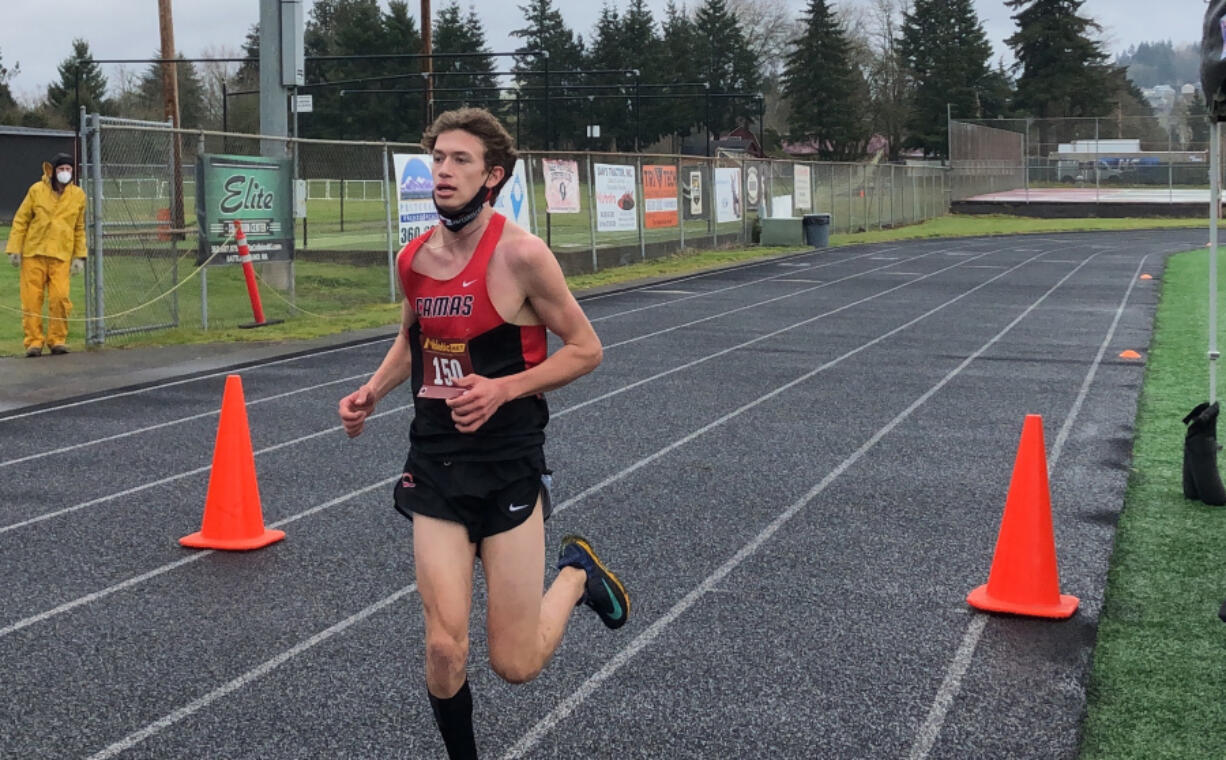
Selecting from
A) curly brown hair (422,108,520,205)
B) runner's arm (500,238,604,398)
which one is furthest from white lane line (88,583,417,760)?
curly brown hair (422,108,520,205)

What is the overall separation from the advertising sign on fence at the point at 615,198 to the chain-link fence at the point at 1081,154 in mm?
31043

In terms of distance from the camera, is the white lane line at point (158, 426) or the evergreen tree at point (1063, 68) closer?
the white lane line at point (158, 426)

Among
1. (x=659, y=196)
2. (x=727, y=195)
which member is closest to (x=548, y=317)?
(x=659, y=196)

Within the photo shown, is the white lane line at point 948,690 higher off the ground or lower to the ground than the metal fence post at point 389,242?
lower

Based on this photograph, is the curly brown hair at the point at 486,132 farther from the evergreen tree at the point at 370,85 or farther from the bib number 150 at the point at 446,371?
the evergreen tree at the point at 370,85

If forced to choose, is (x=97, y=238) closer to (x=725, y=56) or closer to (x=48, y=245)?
(x=48, y=245)

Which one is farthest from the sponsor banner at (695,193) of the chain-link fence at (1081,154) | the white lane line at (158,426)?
the chain-link fence at (1081,154)

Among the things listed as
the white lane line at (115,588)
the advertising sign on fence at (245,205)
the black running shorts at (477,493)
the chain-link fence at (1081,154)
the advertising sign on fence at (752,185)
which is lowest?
the white lane line at (115,588)

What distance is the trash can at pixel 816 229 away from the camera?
34.2 m

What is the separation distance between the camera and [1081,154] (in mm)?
57250

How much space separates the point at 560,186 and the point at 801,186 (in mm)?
14447

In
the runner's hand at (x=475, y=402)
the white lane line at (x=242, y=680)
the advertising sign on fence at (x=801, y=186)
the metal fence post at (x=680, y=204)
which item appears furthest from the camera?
the advertising sign on fence at (x=801, y=186)

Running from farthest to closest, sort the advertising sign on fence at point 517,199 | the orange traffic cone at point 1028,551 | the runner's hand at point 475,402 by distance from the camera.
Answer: the advertising sign on fence at point 517,199
the orange traffic cone at point 1028,551
the runner's hand at point 475,402

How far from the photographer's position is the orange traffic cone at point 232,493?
6863mm
